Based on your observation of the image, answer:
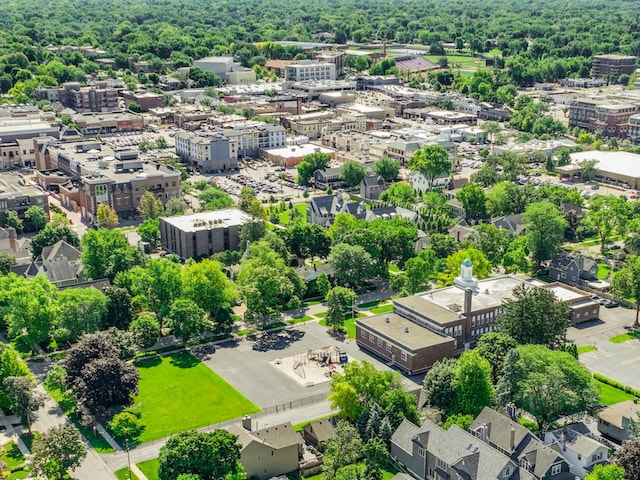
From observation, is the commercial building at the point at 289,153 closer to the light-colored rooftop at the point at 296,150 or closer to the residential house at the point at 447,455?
the light-colored rooftop at the point at 296,150

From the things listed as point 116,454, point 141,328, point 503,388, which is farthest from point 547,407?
point 141,328

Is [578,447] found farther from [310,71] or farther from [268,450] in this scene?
[310,71]

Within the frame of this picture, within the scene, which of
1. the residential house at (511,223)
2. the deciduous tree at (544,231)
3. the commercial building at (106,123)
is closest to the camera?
the deciduous tree at (544,231)

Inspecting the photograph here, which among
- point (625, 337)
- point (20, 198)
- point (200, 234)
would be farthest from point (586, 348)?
point (20, 198)

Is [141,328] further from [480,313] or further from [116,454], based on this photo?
[480,313]

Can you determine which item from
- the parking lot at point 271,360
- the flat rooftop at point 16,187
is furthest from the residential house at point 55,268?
the parking lot at point 271,360

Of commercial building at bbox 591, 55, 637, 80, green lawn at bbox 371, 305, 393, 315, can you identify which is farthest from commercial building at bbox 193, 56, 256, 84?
green lawn at bbox 371, 305, 393, 315

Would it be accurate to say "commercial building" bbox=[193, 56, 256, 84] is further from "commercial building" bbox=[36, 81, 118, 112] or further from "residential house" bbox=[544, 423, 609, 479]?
"residential house" bbox=[544, 423, 609, 479]
